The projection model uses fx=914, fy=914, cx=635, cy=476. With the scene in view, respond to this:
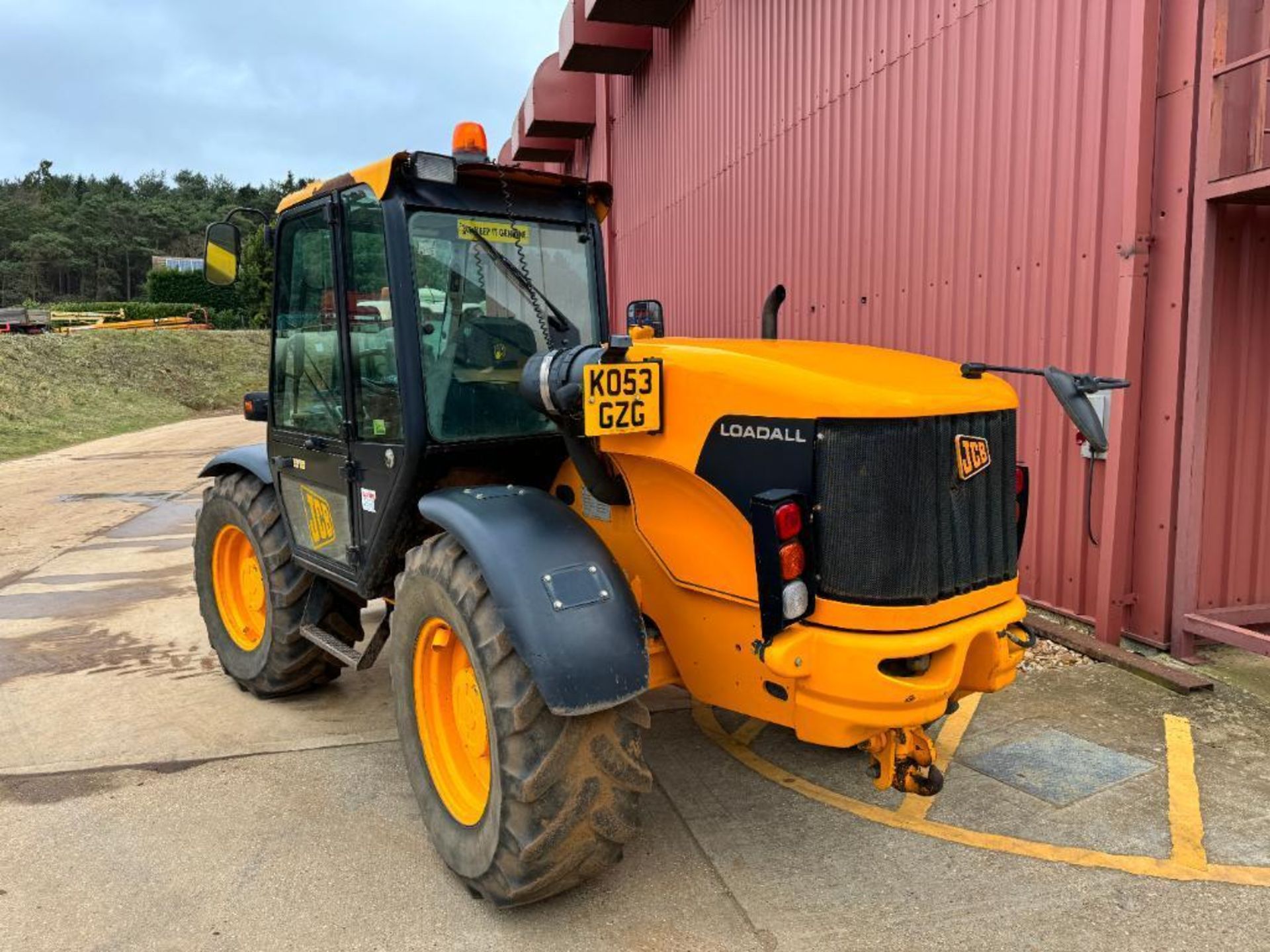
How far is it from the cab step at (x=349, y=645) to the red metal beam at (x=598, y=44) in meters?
10.1

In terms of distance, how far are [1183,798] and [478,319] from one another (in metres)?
3.29

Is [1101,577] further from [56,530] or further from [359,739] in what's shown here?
[56,530]

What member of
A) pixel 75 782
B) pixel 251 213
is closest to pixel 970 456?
pixel 251 213

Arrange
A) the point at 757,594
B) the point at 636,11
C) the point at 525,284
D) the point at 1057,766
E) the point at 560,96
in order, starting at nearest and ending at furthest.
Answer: the point at 757,594, the point at 525,284, the point at 1057,766, the point at 636,11, the point at 560,96

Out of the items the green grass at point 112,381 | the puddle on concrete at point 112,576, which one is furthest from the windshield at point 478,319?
the green grass at point 112,381

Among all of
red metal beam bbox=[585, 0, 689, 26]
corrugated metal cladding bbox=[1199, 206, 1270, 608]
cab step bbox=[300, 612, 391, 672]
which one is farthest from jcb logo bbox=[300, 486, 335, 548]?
red metal beam bbox=[585, 0, 689, 26]

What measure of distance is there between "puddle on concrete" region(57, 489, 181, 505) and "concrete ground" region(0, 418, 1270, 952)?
23.6ft

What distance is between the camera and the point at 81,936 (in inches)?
109

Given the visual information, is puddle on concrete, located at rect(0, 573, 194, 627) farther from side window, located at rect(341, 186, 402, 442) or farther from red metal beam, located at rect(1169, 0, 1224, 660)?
red metal beam, located at rect(1169, 0, 1224, 660)

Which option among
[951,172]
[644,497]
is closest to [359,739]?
[644,497]

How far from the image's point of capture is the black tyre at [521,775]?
8.61ft

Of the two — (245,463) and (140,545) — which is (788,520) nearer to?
(245,463)

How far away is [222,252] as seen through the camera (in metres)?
3.97

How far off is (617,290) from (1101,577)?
11.1 meters
